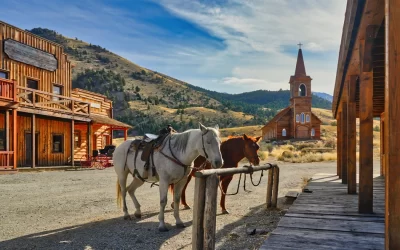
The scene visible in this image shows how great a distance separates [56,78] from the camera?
21.6m

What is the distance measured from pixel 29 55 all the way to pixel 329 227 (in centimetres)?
2034

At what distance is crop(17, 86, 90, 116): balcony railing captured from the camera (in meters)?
17.1

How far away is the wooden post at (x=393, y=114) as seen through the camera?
2189mm

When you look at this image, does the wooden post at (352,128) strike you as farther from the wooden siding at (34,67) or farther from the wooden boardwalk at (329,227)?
the wooden siding at (34,67)

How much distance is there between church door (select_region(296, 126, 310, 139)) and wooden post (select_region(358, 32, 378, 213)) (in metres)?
47.7

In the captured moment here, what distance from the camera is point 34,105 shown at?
17.3 m

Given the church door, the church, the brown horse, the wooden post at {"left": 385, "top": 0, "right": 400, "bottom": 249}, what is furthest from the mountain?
the wooden post at {"left": 385, "top": 0, "right": 400, "bottom": 249}

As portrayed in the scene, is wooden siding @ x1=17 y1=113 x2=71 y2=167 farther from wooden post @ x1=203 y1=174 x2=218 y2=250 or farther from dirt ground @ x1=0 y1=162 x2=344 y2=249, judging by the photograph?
wooden post @ x1=203 y1=174 x2=218 y2=250

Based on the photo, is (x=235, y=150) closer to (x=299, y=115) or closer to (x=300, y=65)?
(x=299, y=115)

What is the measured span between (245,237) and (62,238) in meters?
3.08

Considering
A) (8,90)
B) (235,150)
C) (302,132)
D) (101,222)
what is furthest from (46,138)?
(302,132)

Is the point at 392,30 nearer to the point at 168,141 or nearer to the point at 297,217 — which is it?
the point at 297,217

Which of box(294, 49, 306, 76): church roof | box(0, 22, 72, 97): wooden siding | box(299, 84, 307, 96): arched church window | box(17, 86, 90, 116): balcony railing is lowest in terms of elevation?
box(17, 86, 90, 116): balcony railing

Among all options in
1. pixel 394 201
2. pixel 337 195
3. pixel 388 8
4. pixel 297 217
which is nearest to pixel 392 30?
pixel 388 8
